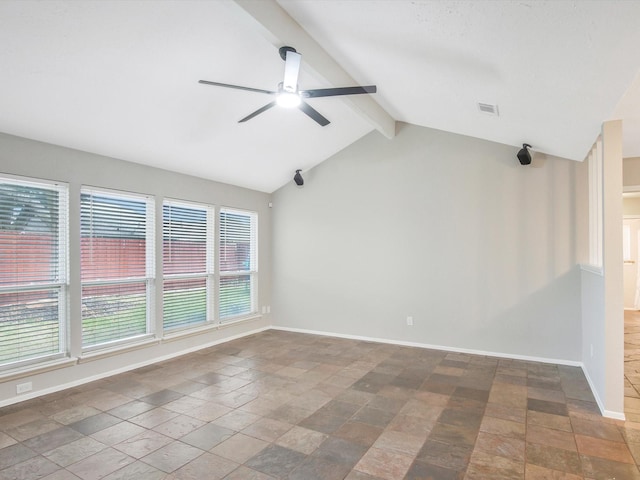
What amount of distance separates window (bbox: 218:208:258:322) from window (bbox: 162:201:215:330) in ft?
0.84

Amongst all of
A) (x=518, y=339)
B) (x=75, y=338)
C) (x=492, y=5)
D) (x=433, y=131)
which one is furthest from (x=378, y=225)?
(x=75, y=338)

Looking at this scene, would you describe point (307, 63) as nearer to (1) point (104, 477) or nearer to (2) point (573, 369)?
(1) point (104, 477)

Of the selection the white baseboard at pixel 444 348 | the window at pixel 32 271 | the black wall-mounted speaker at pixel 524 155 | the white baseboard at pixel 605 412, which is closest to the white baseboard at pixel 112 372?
the window at pixel 32 271

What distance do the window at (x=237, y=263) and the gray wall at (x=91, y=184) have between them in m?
0.29

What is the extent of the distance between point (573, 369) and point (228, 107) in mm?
5007

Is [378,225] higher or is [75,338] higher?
[378,225]

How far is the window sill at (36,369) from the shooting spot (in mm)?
3389

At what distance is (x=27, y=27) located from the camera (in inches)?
95.0

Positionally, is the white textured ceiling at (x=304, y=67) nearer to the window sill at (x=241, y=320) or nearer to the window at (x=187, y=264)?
the window at (x=187, y=264)

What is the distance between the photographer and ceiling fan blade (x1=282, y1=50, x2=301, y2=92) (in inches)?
108

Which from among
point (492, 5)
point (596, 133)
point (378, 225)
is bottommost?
point (378, 225)

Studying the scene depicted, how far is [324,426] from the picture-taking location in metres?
3.01

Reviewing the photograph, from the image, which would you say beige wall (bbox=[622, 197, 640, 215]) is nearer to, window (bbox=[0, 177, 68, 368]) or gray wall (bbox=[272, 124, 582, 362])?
gray wall (bbox=[272, 124, 582, 362])

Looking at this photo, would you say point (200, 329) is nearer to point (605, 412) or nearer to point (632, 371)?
point (605, 412)
